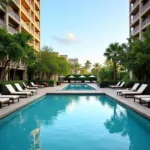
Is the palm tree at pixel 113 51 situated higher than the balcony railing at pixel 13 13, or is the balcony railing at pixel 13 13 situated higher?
the balcony railing at pixel 13 13

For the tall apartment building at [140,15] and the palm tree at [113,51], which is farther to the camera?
the palm tree at [113,51]

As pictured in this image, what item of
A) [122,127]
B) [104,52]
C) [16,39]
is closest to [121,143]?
[122,127]

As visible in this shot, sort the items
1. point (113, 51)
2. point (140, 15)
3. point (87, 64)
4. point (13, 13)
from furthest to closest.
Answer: point (87, 64)
point (113, 51)
point (140, 15)
point (13, 13)

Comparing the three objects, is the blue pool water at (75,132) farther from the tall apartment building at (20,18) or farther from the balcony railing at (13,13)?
the balcony railing at (13,13)

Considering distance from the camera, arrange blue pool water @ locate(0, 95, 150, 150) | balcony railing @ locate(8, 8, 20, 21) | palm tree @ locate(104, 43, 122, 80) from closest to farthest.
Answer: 1. blue pool water @ locate(0, 95, 150, 150)
2. balcony railing @ locate(8, 8, 20, 21)
3. palm tree @ locate(104, 43, 122, 80)

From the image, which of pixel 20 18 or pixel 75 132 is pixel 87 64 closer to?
pixel 20 18

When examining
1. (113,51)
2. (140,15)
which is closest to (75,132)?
(140,15)

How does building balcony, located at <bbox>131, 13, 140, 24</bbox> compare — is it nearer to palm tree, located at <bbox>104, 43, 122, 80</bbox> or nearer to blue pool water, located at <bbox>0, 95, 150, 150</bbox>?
palm tree, located at <bbox>104, 43, 122, 80</bbox>

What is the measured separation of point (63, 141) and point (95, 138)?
105 cm

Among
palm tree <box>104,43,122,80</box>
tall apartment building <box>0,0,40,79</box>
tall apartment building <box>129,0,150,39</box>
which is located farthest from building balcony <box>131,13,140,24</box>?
tall apartment building <box>0,0,40,79</box>

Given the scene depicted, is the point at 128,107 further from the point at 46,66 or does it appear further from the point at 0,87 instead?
the point at 46,66

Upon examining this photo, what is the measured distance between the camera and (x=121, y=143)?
255 inches

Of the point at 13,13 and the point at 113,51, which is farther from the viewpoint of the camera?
the point at 113,51

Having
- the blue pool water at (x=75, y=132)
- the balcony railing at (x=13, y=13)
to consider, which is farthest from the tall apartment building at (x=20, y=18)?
the blue pool water at (x=75, y=132)
